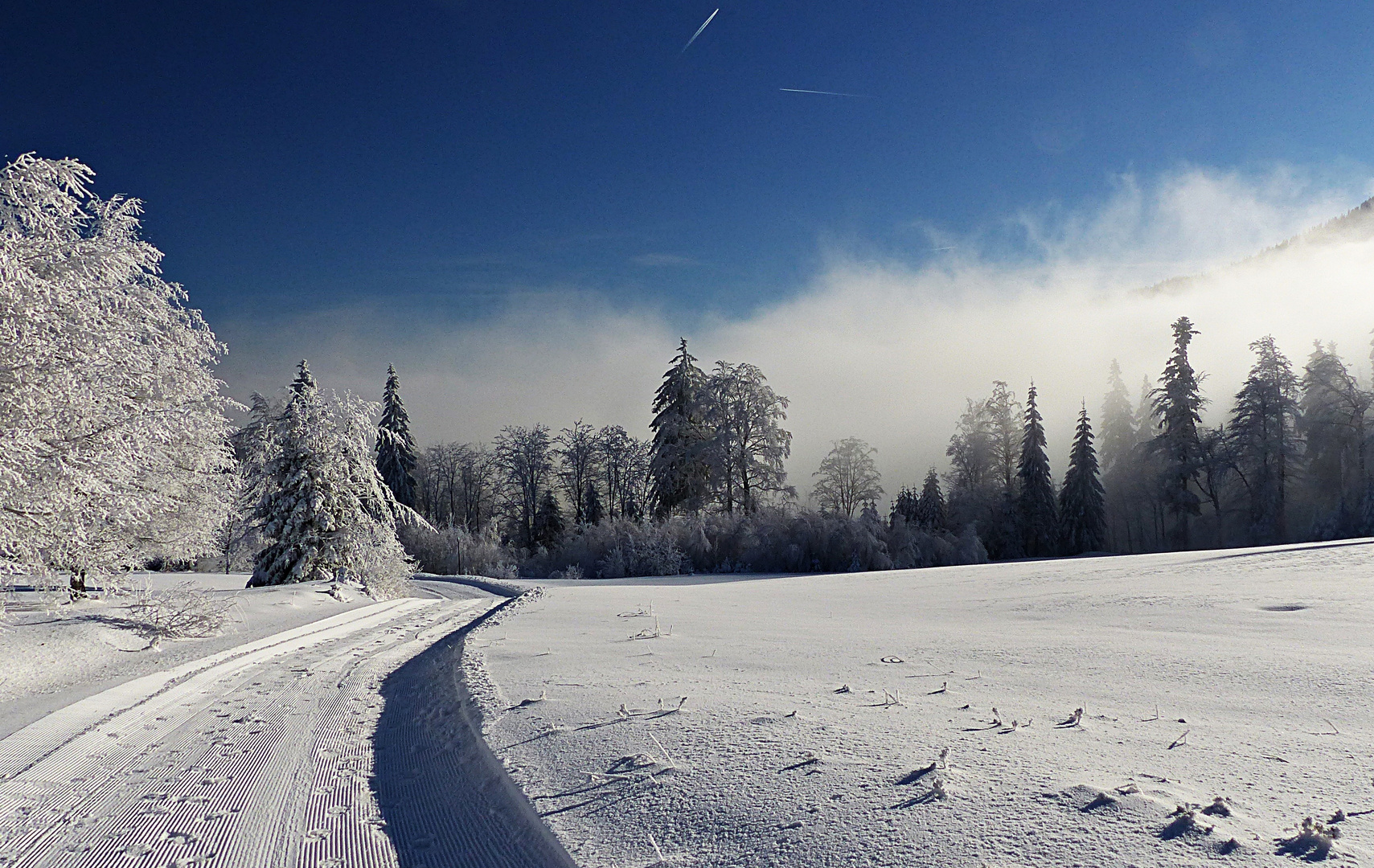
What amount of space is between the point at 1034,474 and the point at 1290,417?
538 inches

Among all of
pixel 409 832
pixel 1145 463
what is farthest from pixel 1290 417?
pixel 409 832

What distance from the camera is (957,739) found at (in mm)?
3746

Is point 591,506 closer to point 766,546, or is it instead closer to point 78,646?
point 766,546

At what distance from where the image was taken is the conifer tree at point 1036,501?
41781mm

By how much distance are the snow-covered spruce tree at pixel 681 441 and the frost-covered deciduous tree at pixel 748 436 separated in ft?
3.76

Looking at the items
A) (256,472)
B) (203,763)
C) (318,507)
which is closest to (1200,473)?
(318,507)

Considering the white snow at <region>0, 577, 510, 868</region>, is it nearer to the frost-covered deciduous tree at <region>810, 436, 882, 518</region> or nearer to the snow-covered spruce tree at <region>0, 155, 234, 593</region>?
the snow-covered spruce tree at <region>0, 155, 234, 593</region>

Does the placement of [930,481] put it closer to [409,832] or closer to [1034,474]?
[1034,474]

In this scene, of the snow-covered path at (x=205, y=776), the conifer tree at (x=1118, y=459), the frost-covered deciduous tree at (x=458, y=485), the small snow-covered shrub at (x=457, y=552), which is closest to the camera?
the snow-covered path at (x=205, y=776)

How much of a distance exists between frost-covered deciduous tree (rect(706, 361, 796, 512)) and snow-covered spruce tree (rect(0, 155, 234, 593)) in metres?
27.3

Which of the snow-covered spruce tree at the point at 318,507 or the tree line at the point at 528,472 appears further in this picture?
the snow-covered spruce tree at the point at 318,507

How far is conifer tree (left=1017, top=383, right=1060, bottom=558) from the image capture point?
4178 cm

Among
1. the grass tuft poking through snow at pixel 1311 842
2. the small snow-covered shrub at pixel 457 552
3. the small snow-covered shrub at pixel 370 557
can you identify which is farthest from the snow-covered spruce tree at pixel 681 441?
the grass tuft poking through snow at pixel 1311 842

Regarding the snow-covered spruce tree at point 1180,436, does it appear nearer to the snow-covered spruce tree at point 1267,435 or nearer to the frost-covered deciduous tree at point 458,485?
the snow-covered spruce tree at point 1267,435
